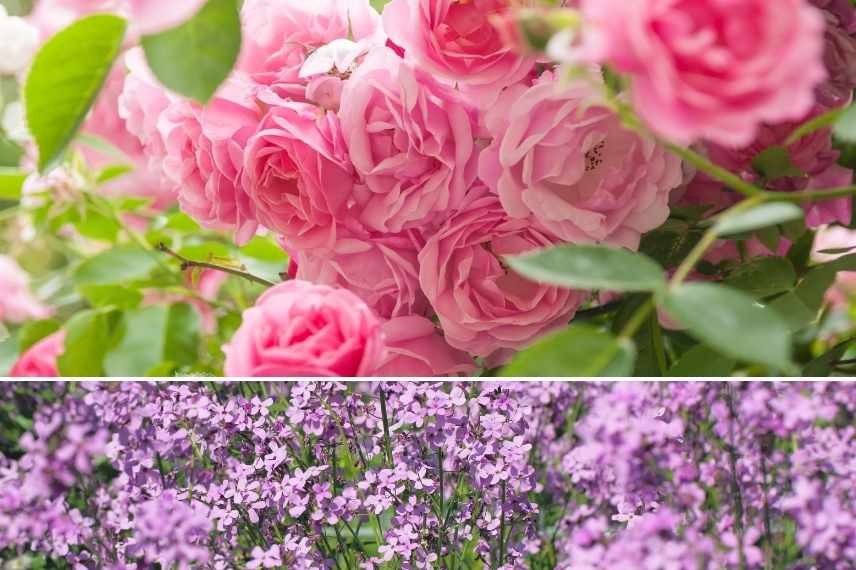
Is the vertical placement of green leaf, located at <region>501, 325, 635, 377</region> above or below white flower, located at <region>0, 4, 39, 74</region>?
above

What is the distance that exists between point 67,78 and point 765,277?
0.99ft

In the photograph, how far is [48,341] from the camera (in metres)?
0.51

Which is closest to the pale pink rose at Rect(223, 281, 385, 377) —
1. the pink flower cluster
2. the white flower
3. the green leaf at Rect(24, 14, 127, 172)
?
the pink flower cluster

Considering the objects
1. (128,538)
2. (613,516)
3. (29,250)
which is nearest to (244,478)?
(128,538)

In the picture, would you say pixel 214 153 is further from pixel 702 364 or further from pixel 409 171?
pixel 702 364

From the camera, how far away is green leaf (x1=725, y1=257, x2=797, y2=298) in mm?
445

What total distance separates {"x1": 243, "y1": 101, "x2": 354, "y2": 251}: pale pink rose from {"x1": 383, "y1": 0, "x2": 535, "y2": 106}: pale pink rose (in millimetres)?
62

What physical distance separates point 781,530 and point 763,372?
0.25 feet

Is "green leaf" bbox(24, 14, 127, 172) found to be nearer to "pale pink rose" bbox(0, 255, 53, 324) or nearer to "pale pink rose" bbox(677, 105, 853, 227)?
"pale pink rose" bbox(677, 105, 853, 227)

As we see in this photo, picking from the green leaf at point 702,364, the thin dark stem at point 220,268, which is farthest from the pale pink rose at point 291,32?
the green leaf at point 702,364

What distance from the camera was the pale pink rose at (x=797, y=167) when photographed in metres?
0.43

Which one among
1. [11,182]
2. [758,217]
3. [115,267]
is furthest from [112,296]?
[758,217]

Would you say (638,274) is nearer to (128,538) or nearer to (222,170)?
(222,170)

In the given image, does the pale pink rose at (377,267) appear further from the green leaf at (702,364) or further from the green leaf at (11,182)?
the green leaf at (11,182)
